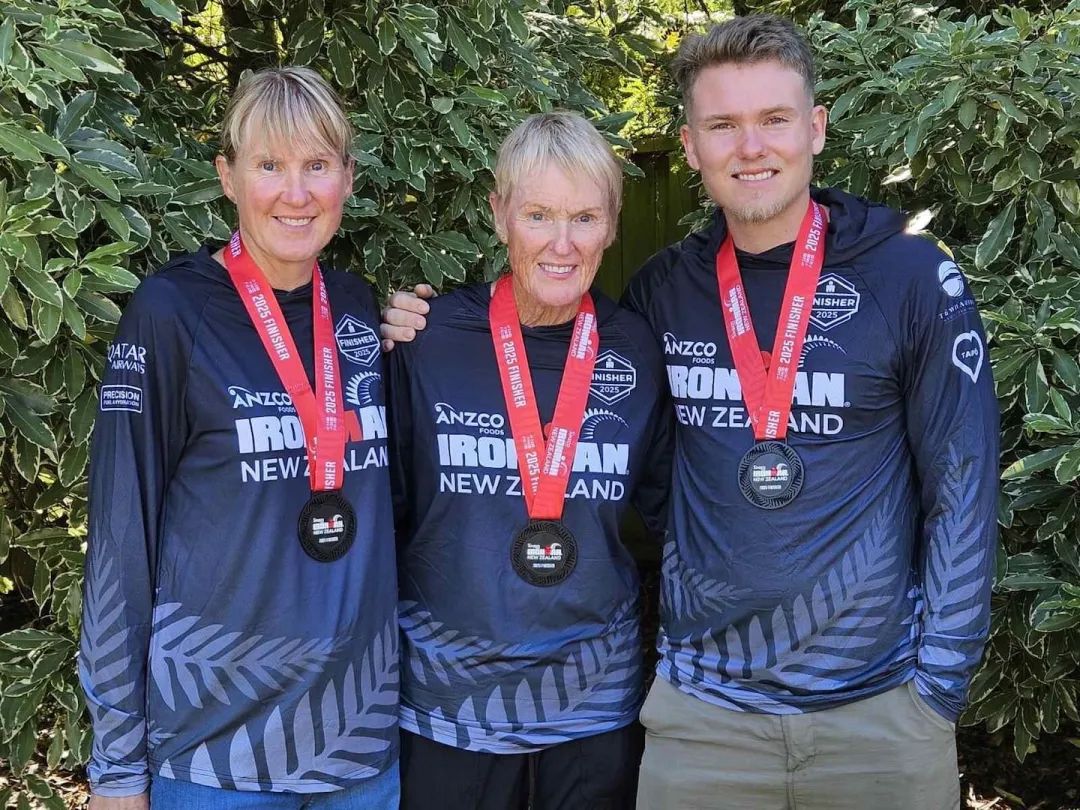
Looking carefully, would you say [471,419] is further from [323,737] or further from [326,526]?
[323,737]

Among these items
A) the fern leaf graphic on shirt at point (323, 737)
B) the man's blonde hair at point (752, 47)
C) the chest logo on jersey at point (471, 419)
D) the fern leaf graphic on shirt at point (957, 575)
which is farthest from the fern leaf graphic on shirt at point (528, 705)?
the man's blonde hair at point (752, 47)

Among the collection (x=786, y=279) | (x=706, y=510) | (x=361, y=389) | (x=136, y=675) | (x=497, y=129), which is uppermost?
(x=497, y=129)

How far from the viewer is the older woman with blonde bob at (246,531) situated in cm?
217

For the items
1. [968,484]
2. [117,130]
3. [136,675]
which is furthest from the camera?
[117,130]

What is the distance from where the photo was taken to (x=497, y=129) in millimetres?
3389

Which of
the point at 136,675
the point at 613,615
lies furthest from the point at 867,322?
the point at 136,675

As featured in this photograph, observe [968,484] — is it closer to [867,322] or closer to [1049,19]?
[867,322]

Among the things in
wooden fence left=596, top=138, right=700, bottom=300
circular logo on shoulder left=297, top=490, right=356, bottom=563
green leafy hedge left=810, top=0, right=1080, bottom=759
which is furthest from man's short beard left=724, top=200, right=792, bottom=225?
wooden fence left=596, top=138, right=700, bottom=300

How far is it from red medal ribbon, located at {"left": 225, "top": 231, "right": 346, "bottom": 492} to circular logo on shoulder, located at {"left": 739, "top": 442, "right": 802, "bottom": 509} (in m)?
0.94

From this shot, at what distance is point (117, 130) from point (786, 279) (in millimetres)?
1849

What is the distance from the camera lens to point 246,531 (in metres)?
2.23

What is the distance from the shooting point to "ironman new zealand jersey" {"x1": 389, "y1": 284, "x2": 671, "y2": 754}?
248cm

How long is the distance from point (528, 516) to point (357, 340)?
0.60m

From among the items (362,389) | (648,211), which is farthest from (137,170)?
(648,211)
